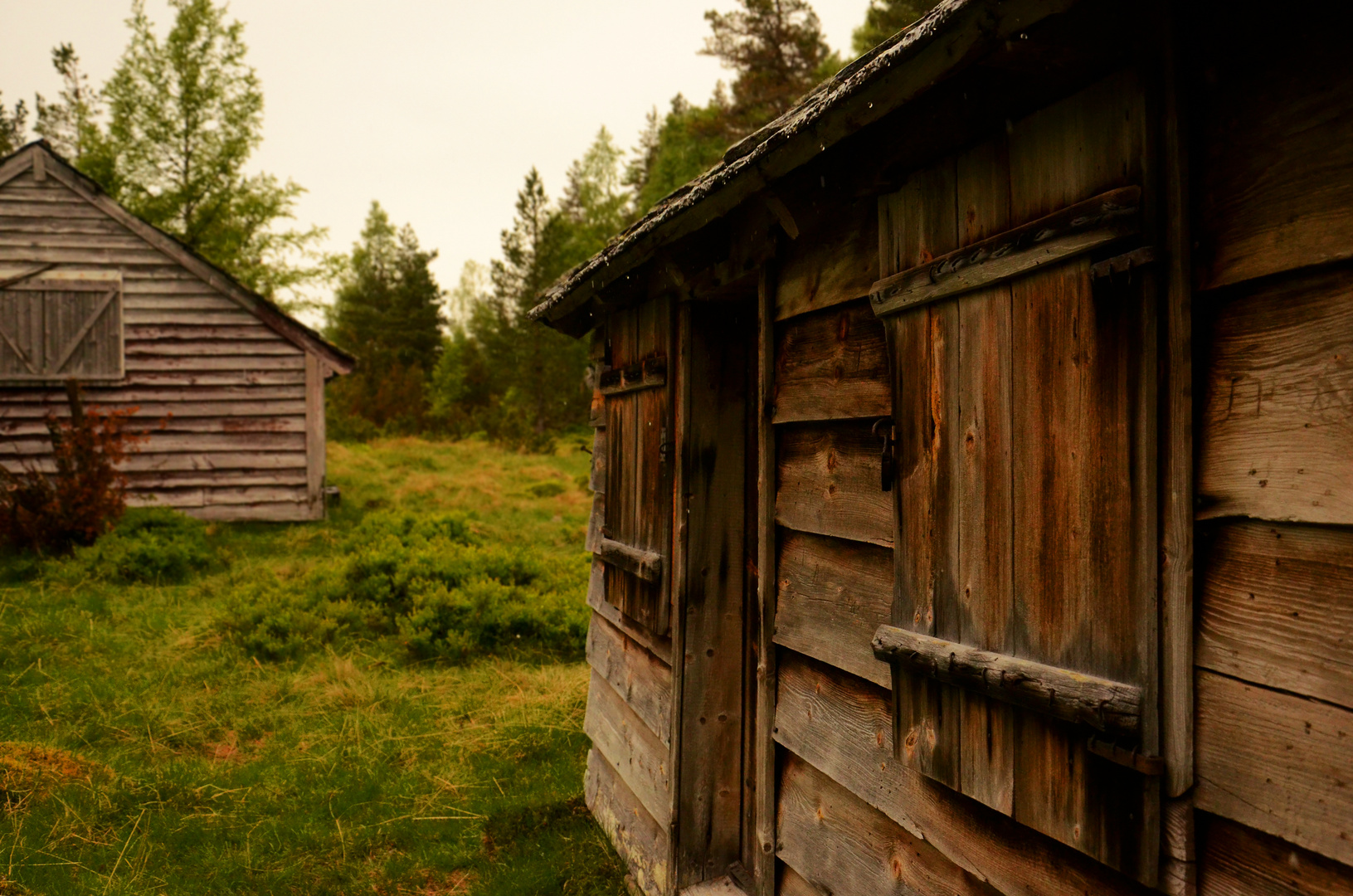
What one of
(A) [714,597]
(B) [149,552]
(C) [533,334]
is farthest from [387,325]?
(A) [714,597]

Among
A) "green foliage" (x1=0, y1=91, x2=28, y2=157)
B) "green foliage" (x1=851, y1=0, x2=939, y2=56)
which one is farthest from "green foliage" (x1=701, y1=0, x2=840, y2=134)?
"green foliage" (x1=0, y1=91, x2=28, y2=157)

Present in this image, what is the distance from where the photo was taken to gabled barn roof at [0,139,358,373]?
11.5 m

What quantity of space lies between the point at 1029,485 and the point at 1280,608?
497mm

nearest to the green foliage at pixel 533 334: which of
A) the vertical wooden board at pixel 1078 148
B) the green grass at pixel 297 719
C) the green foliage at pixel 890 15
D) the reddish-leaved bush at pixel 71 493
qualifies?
the green foliage at pixel 890 15

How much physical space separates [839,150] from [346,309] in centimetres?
4071

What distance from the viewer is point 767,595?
2.83 meters

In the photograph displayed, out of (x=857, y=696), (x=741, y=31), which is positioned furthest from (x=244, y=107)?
(x=857, y=696)

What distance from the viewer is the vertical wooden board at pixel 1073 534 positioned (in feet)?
4.94

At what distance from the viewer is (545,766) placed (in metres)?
5.45

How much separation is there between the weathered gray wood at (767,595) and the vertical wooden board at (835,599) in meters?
0.04

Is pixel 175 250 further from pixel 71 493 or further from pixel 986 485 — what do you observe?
pixel 986 485

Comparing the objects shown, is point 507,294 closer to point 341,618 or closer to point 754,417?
point 341,618

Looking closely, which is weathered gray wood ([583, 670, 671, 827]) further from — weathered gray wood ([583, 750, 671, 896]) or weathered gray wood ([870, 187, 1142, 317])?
weathered gray wood ([870, 187, 1142, 317])

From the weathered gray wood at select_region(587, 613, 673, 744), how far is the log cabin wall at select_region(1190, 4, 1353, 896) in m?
2.50
